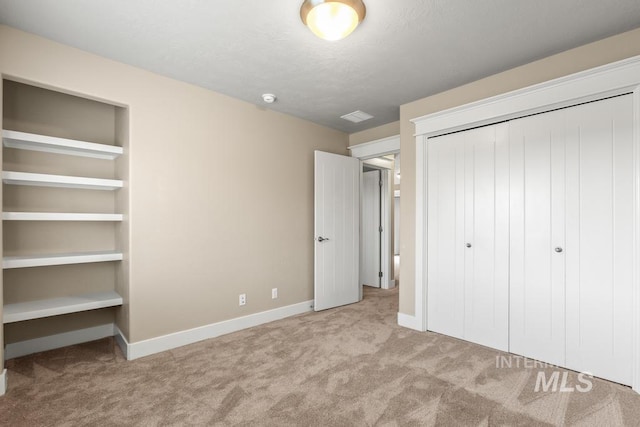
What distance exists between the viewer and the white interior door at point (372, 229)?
5.47 meters

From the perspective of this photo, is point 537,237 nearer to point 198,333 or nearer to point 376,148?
point 376,148

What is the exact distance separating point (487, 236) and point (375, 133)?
211 cm

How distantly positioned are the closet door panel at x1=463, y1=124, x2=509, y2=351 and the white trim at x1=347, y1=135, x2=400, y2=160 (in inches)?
45.1

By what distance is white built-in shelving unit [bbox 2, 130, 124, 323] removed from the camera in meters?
2.32

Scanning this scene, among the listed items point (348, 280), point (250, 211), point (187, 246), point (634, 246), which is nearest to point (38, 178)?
point (187, 246)

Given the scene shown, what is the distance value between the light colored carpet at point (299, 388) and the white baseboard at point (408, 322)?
0.99 feet

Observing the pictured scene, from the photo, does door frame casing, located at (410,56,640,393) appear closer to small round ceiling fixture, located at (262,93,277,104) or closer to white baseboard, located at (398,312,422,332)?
white baseboard, located at (398,312,422,332)

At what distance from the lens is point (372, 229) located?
5512 millimetres

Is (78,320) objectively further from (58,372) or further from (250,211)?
(250,211)

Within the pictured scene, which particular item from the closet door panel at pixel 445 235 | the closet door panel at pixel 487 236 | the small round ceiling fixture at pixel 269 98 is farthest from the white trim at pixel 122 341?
the closet door panel at pixel 487 236

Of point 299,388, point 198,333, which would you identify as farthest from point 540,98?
point 198,333

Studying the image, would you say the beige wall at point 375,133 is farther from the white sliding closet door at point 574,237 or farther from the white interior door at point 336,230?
the white sliding closet door at point 574,237

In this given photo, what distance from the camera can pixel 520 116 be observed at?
270 centimetres

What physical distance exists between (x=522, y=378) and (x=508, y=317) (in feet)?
1.83
